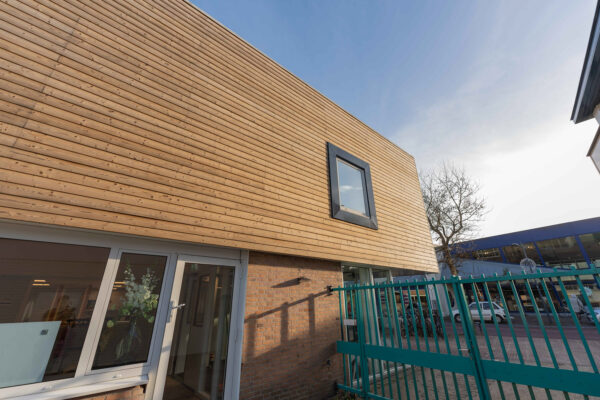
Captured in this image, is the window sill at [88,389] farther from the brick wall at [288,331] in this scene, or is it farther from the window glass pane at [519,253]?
the window glass pane at [519,253]

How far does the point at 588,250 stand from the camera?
20.9 metres

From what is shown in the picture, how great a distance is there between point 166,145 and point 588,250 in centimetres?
3360

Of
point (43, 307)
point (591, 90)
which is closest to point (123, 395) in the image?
point (43, 307)

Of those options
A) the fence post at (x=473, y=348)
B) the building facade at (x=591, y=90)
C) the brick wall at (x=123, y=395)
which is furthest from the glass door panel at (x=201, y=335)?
the building facade at (x=591, y=90)

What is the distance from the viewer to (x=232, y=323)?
359cm

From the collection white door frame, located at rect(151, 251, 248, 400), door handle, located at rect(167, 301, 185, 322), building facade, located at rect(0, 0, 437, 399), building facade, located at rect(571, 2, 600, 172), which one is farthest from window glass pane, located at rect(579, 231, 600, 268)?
door handle, located at rect(167, 301, 185, 322)

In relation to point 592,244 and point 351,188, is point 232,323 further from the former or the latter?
point 592,244

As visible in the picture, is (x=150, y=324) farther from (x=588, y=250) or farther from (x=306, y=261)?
A: (x=588, y=250)

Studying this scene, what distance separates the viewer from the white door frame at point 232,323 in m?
2.89

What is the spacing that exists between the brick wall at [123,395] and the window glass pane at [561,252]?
31889 millimetres

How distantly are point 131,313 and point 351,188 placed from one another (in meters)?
5.34

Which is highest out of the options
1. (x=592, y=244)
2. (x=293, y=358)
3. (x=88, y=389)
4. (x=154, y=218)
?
(x=592, y=244)

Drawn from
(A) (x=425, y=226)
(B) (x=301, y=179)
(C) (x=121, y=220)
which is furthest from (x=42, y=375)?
(A) (x=425, y=226)

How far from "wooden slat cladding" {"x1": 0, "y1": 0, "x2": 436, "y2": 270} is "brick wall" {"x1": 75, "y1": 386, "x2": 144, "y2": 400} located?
1756mm
